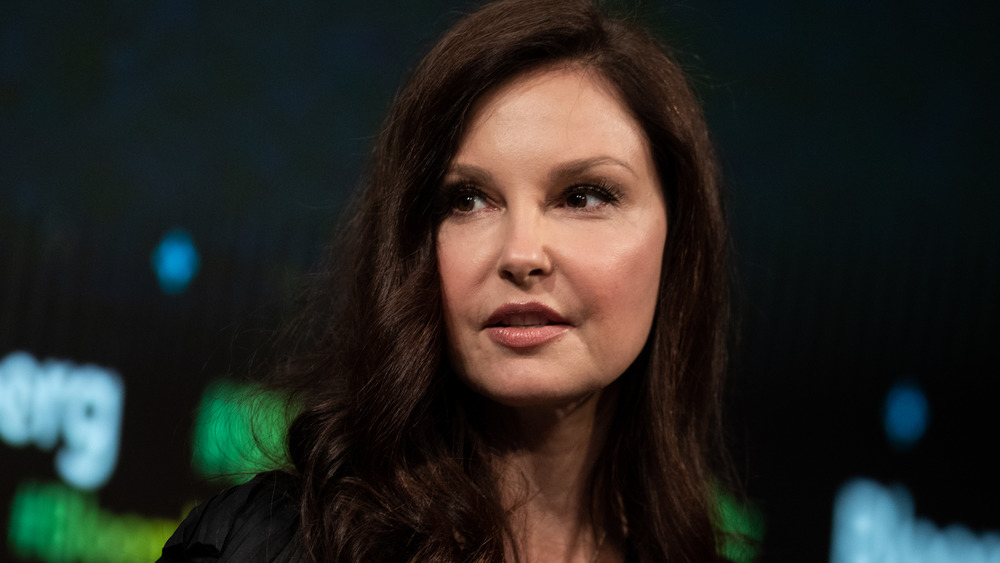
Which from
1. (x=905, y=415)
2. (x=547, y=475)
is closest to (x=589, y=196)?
(x=547, y=475)

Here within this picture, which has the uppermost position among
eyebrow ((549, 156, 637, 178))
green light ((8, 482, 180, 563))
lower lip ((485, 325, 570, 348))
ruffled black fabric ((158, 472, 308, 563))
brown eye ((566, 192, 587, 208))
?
eyebrow ((549, 156, 637, 178))

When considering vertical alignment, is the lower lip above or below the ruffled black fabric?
above

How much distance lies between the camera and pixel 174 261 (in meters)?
1.75

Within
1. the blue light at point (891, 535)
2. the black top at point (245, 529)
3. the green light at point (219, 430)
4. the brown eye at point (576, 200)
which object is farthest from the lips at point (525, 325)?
the blue light at point (891, 535)

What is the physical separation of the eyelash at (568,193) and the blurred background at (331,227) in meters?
0.42

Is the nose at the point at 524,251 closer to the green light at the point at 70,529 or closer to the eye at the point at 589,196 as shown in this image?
the eye at the point at 589,196

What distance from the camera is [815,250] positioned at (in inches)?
74.8

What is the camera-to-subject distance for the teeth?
121cm

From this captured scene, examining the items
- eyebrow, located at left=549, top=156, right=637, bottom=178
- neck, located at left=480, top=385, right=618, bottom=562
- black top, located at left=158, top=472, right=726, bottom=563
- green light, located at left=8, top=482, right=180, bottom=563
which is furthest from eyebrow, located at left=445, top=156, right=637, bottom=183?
green light, located at left=8, top=482, right=180, bottom=563

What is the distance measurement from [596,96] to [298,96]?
0.73 m

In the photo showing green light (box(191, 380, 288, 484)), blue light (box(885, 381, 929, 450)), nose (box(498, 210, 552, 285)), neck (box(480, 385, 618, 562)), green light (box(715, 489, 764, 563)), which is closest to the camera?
nose (box(498, 210, 552, 285))

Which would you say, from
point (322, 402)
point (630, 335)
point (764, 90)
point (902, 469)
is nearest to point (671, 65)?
point (630, 335)

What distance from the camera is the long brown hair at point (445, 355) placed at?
1222 mm

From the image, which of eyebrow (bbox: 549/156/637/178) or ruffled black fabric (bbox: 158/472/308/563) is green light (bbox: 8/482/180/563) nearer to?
ruffled black fabric (bbox: 158/472/308/563)
